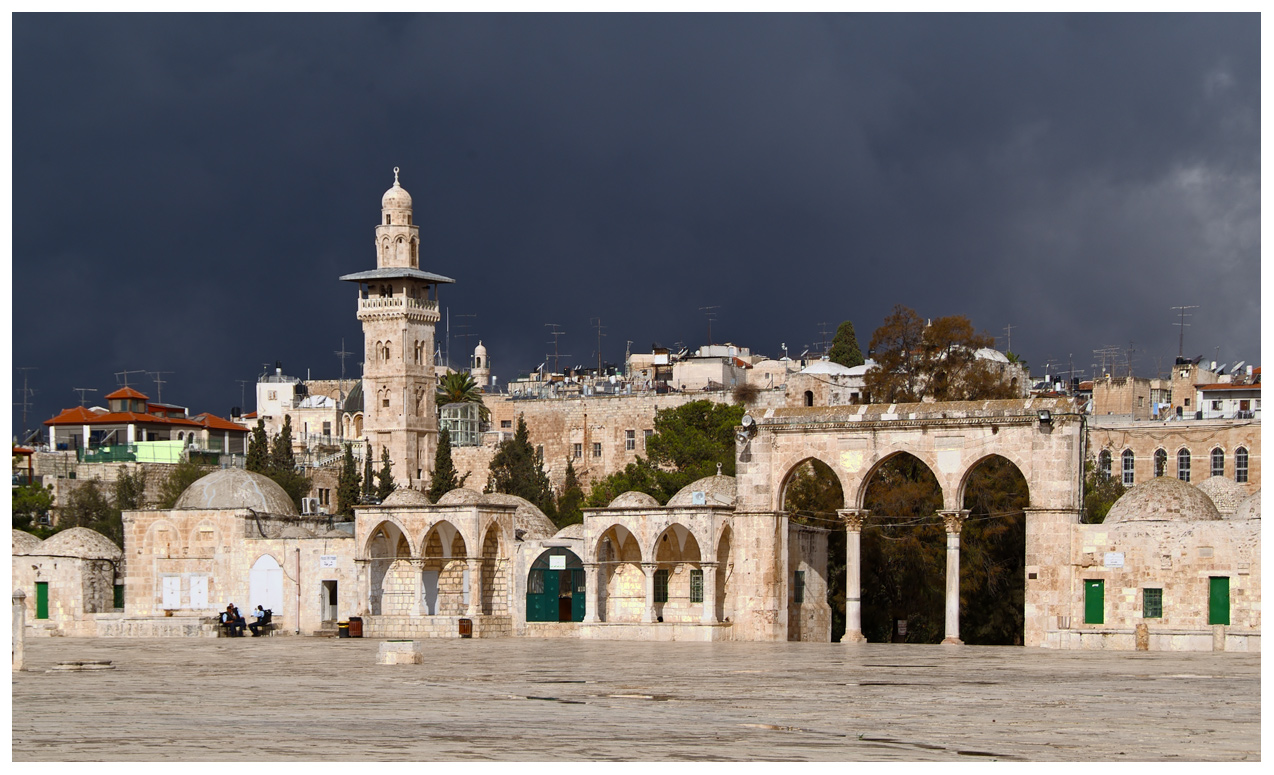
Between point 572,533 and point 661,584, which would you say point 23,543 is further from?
point 661,584

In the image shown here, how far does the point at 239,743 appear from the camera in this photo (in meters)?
13.4

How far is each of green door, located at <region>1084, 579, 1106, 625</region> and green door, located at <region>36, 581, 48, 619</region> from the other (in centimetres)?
2348

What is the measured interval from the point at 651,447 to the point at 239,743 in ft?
189

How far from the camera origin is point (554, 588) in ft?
126

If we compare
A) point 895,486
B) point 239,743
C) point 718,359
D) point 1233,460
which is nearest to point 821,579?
point 895,486

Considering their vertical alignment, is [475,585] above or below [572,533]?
below

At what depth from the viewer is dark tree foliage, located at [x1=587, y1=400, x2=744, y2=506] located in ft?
209

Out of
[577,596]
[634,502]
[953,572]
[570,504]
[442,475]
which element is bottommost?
[577,596]

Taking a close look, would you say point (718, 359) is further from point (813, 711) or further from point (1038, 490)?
point (813, 711)

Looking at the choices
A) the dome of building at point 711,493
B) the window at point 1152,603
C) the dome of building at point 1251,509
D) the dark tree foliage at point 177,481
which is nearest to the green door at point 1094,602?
the window at point 1152,603

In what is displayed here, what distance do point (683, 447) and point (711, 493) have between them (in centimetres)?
3175

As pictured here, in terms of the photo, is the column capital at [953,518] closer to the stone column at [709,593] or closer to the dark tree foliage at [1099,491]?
the stone column at [709,593]

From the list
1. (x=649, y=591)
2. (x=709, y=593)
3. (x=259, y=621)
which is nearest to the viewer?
(x=709, y=593)

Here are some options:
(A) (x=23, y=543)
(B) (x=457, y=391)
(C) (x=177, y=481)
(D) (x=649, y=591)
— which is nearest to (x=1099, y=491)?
(D) (x=649, y=591)
